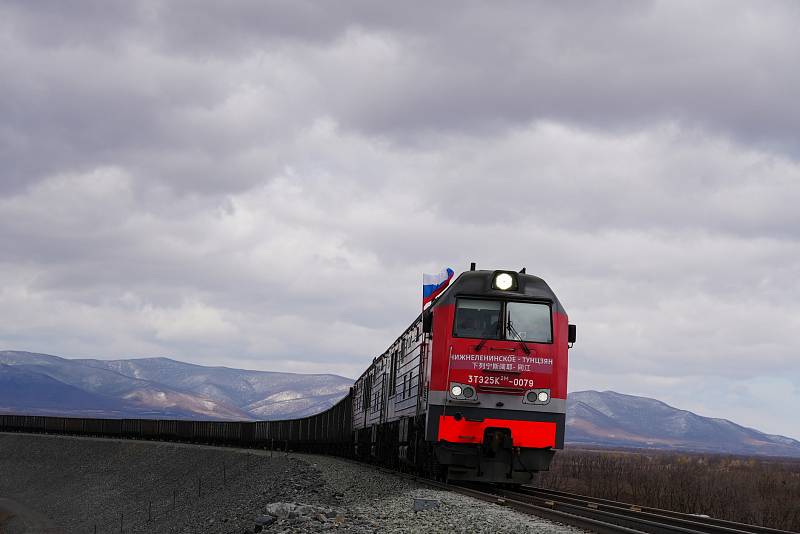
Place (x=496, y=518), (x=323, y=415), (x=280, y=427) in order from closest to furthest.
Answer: (x=496, y=518)
(x=323, y=415)
(x=280, y=427)

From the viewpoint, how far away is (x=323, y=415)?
172ft

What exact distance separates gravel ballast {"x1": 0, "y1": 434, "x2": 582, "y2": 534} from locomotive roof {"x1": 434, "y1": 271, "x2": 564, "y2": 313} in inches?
163

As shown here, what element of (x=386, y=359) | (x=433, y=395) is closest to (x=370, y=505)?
(x=433, y=395)

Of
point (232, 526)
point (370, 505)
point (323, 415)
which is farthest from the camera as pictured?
point (323, 415)

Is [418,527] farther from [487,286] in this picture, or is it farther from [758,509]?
[758,509]

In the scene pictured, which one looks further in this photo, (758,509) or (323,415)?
(323,415)

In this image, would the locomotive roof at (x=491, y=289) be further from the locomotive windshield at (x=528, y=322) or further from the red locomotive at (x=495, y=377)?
the locomotive windshield at (x=528, y=322)

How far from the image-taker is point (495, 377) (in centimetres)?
1817

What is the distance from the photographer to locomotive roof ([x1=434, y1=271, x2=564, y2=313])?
61.4 feet

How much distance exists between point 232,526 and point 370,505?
479cm

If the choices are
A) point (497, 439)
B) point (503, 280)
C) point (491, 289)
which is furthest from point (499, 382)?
point (503, 280)

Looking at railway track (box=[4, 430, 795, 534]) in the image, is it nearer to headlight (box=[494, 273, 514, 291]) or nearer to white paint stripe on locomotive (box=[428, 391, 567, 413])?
white paint stripe on locomotive (box=[428, 391, 567, 413])

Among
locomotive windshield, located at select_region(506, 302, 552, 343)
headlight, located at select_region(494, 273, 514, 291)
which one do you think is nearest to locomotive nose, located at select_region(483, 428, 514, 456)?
locomotive windshield, located at select_region(506, 302, 552, 343)

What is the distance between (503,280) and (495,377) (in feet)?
6.76
